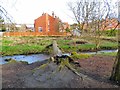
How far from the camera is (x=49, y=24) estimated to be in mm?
54688

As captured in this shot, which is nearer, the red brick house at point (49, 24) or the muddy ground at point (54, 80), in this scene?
the muddy ground at point (54, 80)

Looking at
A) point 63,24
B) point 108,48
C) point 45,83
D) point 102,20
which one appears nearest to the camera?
point 45,83

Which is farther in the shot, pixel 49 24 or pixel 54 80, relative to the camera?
pixel 49 24

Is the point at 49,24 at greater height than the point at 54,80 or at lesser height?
greater

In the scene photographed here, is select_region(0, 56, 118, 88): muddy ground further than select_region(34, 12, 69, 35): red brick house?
No

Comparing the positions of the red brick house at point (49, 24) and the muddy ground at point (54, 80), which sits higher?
the red brick house at point (49, 24)

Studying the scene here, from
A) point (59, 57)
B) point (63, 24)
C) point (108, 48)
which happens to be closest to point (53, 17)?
point (63, 24)

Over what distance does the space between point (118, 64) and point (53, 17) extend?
148 feet

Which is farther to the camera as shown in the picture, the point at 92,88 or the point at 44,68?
the point at 44,68

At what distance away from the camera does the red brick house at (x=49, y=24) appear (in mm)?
49828

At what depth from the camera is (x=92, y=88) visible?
684 centimetres

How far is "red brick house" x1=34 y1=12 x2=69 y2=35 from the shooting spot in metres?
49.8

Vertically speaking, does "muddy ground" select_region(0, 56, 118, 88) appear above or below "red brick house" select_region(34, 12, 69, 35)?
below

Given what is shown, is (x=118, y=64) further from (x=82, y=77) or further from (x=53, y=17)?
(x=53, y=17)
